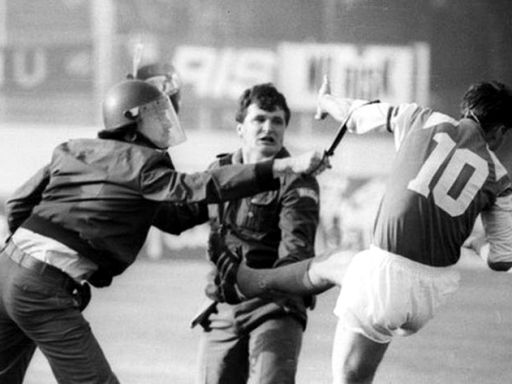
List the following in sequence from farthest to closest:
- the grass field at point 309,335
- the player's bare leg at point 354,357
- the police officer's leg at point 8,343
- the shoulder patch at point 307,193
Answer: the grass field at point 309,335 < the shoulder patch at point 307,193 < the player's bare leg at point 354,357 < the police officer's leg at point 8,343

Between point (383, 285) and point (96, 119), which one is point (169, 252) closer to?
point (96, 119)

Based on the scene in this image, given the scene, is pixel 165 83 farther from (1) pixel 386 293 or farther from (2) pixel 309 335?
(1) pixel 386 293

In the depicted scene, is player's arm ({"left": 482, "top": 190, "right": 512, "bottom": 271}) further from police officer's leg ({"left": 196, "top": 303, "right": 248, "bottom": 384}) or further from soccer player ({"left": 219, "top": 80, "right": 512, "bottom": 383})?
police officer's leg ({"left": 196, "top": 303, "right": 248, "bottom": 384})

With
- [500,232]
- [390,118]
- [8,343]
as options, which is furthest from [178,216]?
[500,232]

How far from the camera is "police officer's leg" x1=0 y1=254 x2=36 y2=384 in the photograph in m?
4.78

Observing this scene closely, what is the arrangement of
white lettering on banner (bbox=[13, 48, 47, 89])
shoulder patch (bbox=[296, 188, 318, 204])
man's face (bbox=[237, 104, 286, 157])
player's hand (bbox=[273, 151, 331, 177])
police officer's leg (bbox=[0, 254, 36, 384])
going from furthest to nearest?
white lettering on banner (bbox=[13, 48, 47, 89])
man's face (bbox=[237, 104, 286, 157])
shoulder patch (bbox=[296, 188, 318, 204])
police officer's leg (bbox=[0, 254, 36, 384])
player's hand (bbox=[273, 151, 331, 177])

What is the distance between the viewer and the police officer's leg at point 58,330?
15.3 ft

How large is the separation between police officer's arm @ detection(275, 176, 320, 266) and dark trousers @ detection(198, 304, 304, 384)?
0.85 feet

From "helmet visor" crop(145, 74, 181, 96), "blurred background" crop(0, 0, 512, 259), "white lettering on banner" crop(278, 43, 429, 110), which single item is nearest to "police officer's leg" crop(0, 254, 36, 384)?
"helmet visor" crop(145, 74, 181, 96)

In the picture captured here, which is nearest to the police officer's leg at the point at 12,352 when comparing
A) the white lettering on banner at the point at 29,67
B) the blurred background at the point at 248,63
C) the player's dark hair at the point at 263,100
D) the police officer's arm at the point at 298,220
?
the police officer's arm at the point at 298,220

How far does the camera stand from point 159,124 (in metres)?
5.00

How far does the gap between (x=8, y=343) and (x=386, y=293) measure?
1437mm

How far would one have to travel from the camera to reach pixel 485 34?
9.64 metres

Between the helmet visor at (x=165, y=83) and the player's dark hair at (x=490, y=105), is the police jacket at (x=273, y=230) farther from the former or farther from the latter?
the helmet visor at (x=165, y=83)
